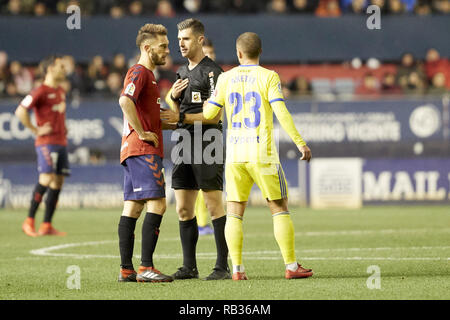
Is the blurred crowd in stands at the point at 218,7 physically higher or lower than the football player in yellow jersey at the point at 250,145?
higher

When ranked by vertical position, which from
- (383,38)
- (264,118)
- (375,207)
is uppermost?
(383,38)

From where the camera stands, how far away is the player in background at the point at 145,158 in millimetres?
7789

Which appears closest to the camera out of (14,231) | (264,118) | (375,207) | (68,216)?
(264,118)

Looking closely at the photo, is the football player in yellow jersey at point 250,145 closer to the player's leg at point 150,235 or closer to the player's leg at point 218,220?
the player's leg at point 218,220

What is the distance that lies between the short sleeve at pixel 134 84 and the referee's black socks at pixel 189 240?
1.33m

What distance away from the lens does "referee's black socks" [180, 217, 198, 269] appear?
8.28 metres

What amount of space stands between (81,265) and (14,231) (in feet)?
16.6

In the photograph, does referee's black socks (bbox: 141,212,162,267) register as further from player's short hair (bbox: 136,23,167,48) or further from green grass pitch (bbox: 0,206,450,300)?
player's short hair (bbox: 136,23,167,48)

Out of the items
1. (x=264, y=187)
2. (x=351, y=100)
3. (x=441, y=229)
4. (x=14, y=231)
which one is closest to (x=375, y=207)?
(x=351, y=100)

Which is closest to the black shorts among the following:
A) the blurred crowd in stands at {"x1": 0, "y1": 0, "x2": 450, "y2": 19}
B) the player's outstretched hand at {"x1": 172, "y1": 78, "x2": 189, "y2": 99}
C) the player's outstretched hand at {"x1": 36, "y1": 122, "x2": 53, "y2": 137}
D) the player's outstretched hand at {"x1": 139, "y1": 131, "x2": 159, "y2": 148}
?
the player's outstretched hand at {"x1": 139, "y1": 131, "x2": 159, "y2": 148}

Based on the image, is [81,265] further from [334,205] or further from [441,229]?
[334,205]

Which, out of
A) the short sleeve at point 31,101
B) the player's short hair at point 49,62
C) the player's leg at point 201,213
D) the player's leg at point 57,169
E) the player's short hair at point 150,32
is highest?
the player's short hair at point 49,62

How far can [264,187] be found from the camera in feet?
25.6

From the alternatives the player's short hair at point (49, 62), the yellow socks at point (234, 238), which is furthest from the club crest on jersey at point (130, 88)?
the player's short hair at point (49, 62)
